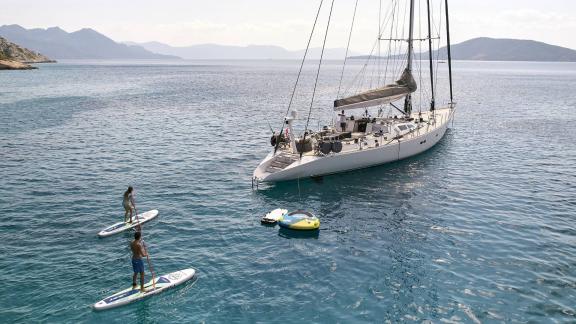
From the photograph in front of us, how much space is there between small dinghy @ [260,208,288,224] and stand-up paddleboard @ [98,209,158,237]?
6224mm

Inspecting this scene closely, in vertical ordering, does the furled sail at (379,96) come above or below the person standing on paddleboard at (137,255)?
above

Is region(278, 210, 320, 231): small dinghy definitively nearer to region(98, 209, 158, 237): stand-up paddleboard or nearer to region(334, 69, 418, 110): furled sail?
region(98, 209, 158, 237): stand-up paddleboard

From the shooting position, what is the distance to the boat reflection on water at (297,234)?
870 inches

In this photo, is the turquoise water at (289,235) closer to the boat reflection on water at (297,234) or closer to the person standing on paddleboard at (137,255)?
the boat reflection on water at (297,234)

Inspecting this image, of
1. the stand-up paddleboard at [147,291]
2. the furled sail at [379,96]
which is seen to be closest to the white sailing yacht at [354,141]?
the furled sail at [379,96]

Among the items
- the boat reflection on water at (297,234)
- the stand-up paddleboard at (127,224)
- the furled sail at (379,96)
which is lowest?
the boat reflection on water at (297,234)

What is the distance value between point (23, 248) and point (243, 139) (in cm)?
2891

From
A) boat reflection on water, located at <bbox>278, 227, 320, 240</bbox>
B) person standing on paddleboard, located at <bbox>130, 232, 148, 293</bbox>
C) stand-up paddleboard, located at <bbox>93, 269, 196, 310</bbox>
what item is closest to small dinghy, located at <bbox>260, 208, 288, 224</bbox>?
boat reflection on water, located at <bbox>278, 227, 320, 240</bbox>

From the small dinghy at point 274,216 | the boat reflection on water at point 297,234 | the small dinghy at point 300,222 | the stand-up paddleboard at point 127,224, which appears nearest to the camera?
the stand-up paddleboard at point 127,224

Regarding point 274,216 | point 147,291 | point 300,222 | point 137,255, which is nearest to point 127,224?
point 137,255

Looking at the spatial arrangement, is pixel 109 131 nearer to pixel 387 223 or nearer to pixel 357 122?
pixel 357 122

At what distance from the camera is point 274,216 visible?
78.5ft

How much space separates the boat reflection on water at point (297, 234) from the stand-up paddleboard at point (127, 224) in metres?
7.38

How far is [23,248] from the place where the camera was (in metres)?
20.0
